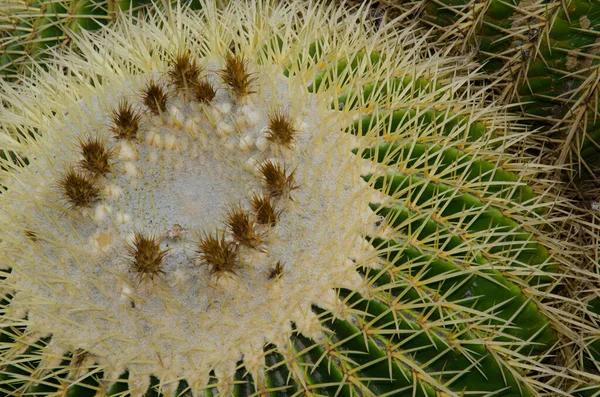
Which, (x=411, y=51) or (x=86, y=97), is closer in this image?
(x=86, y=97)

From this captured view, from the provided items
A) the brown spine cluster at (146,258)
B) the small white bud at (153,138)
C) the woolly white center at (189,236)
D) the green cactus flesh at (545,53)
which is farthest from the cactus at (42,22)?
the brown spine cluster at (146,258)

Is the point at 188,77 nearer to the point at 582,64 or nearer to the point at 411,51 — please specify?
the point at 411,51

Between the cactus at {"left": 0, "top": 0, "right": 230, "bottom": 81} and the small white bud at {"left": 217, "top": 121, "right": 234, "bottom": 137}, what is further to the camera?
the cactus at {"left": 0, "top": 0, "right": 230, "bottom": 81}

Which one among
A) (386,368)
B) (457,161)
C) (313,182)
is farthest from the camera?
(457,161)

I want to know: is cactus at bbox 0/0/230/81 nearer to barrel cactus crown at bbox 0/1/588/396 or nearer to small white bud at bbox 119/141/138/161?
barrel cactus crown at bbox 0/1/588/396

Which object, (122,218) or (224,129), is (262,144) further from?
(122,218)

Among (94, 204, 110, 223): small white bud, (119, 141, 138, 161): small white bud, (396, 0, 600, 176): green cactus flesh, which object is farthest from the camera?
(396, 0, 600, 176): green cactus flesh

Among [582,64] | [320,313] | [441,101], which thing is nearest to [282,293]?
[320,313]

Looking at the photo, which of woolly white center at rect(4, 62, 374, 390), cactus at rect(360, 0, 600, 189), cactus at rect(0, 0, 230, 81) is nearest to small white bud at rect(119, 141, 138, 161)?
woolly white center at rect(4, 62, 374, 390)
